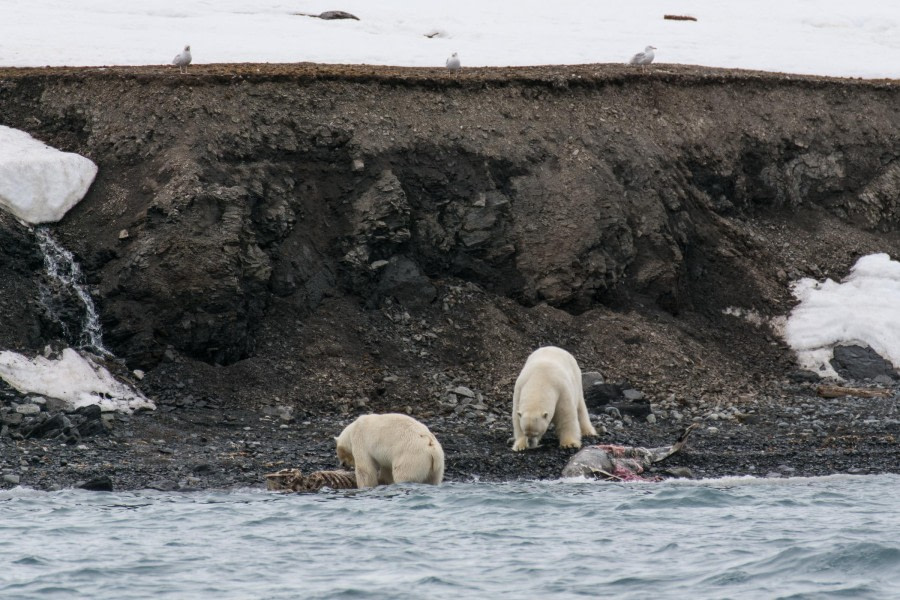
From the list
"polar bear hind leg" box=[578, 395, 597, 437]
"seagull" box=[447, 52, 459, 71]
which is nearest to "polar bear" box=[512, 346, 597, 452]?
"polar bear hind leg" box=[578, 395, 597, 437]

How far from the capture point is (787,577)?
37.9ft

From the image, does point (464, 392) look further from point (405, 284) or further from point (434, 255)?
point (434, 255)

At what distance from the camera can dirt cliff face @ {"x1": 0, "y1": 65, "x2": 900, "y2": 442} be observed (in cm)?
2083

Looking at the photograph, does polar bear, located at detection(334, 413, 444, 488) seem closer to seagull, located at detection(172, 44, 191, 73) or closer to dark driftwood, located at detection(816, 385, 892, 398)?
dark driftwood, located at detection(816, 385, 892, 398)

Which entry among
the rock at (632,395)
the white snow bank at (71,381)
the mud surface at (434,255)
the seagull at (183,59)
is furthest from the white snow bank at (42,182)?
the rock at (632,395)

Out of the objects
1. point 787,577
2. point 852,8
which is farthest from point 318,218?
point 852,8

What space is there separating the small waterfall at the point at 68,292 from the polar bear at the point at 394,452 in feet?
23.4

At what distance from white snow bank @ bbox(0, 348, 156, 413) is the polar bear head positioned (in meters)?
6.34

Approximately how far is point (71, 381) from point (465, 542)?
9019 millimetres

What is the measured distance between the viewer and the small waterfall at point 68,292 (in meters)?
20.2

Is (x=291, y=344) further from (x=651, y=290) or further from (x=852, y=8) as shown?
(x=852, y=8)

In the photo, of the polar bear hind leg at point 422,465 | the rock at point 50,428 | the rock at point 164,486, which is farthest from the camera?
the rock at point 50,428

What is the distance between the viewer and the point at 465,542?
42.1 feet

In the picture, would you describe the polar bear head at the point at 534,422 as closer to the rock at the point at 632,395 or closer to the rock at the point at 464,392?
the rock at the point at 464,392
